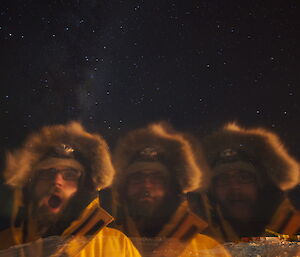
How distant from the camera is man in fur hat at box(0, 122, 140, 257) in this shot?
58.2 inches

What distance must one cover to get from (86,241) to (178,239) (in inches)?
15.9

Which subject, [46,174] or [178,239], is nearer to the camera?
[178,239]

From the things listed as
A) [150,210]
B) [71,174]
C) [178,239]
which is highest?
[71,174]

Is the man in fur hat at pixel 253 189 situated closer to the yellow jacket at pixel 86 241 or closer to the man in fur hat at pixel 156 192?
the man in fur hat at pixel 156 192

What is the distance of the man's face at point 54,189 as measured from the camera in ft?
5.33

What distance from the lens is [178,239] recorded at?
5.03 feet

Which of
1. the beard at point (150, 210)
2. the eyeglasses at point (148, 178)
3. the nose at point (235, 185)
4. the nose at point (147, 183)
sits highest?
the eyeglasses at point (148, 178)

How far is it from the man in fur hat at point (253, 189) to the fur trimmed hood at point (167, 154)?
0.10m

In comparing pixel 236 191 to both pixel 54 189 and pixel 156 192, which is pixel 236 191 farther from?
pixel 54 189

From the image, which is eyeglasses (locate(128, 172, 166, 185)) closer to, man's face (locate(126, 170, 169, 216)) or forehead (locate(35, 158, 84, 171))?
man's face (locate(126, 170, 169, 216))

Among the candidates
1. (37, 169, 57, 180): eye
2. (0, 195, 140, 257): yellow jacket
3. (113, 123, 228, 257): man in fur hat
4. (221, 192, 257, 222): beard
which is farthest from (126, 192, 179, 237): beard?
(37, 169, 57, 180): eye

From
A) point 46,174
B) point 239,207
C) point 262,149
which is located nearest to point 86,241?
point 46,174

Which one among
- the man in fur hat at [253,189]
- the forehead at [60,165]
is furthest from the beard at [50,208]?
the man in fur hat at [253,189]

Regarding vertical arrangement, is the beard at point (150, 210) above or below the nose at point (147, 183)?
below
